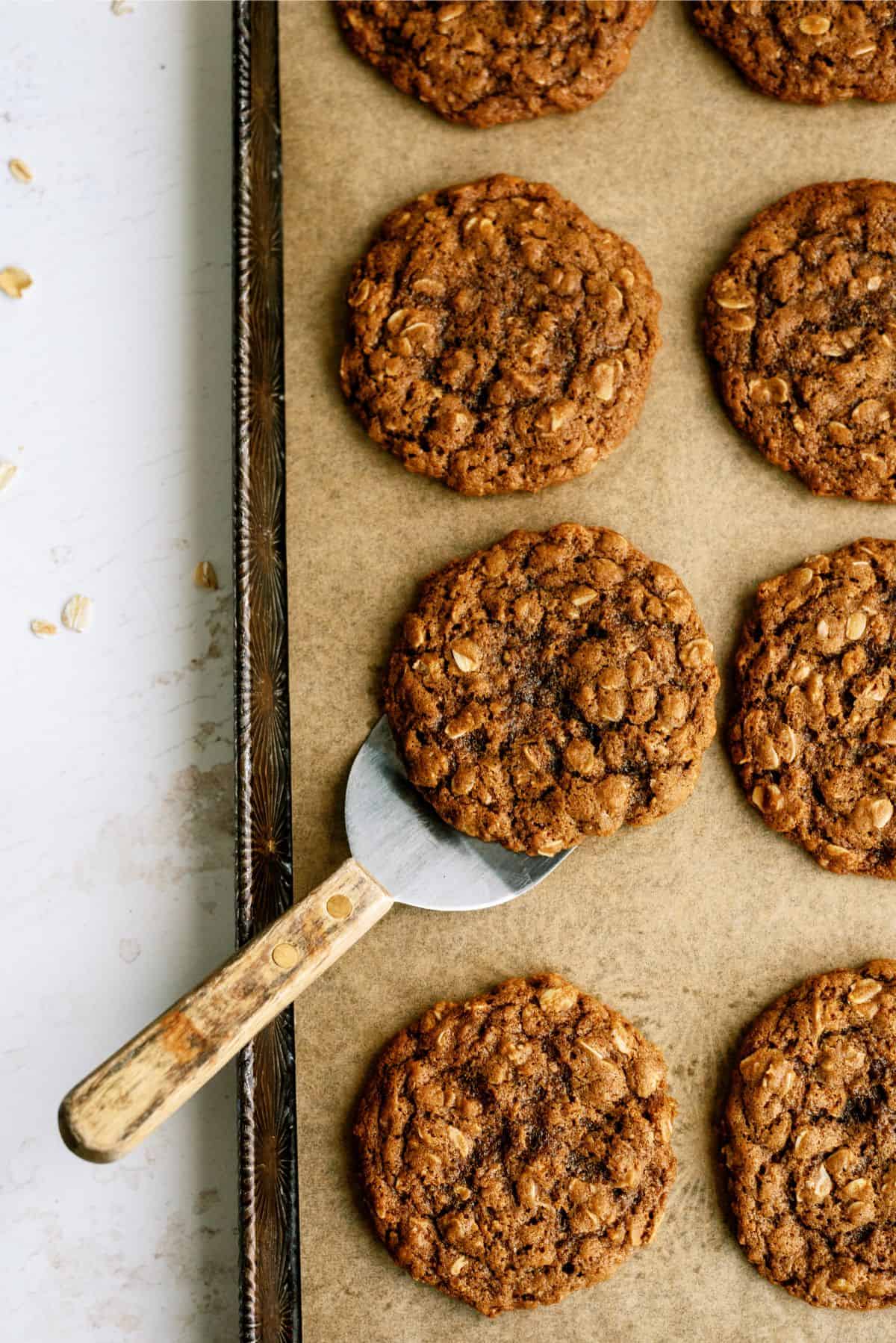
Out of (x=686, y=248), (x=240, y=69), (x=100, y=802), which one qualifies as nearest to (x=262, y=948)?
(x=100, y=802)

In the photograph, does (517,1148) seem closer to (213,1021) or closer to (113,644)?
(213,1021)

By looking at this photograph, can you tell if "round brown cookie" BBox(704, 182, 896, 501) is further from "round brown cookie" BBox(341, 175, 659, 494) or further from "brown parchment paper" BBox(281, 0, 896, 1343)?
"round brown cookie" BBox(341, 175, 659, 494)

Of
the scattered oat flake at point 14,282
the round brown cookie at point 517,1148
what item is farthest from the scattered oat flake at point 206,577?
the round brown cookie at point 517,1148

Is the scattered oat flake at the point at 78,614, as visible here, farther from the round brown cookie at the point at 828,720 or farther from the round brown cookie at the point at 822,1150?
the round brown cookie at the point at 822,1150

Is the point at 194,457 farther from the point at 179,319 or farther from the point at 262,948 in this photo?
the point at 262,948

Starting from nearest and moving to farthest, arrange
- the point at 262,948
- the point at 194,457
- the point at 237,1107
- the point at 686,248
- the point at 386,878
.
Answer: the point at 262,948, the point at 386,878, the point at 237,1107, the point at 686,248, the point at 194,457
